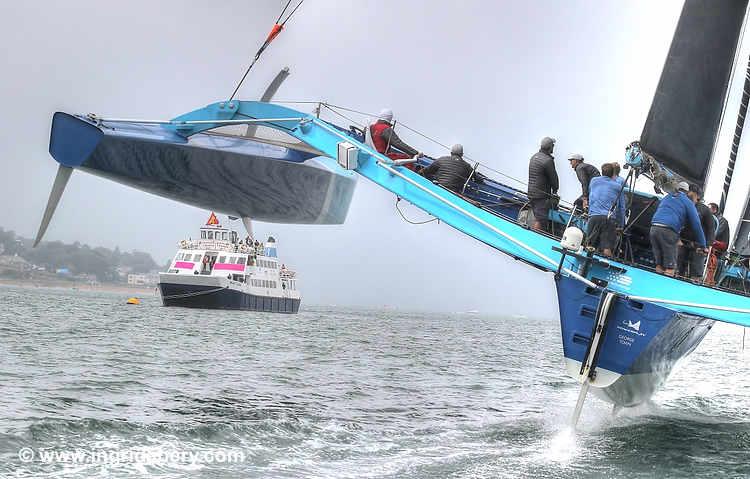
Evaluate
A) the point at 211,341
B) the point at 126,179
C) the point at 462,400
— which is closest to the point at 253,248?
the point at 211,341

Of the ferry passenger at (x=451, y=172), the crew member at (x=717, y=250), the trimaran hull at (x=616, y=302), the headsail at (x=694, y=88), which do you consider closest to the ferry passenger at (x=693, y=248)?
the crew member at (x=717, y=250)

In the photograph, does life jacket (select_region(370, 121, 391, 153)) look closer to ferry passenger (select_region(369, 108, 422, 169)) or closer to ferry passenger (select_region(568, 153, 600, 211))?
ferry passenger (select_region(369, 108, 422, 169))

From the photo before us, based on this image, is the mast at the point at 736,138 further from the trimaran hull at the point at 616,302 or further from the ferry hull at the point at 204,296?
the ferry hull at the point at 204,296

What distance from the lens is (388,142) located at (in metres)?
12.1

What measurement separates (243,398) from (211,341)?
37.1 feet

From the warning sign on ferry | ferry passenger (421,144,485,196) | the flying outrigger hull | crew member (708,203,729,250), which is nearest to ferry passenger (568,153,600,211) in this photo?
ferry passenger (421,144,485,196)

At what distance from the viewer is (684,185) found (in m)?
10.4

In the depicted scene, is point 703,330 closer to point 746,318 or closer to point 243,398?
point 746,318

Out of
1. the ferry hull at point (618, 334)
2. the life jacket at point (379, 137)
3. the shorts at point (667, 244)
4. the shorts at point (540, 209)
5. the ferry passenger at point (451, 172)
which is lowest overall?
the ferry hull at point (618, 334)

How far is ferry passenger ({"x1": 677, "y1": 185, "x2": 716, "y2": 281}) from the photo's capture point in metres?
10.7

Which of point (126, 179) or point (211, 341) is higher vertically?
point (126, 179)

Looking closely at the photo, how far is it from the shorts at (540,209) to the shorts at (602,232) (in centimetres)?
100

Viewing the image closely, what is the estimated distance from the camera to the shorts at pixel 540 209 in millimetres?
11180

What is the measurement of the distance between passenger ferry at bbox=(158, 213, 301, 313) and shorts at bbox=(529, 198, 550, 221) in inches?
1481
